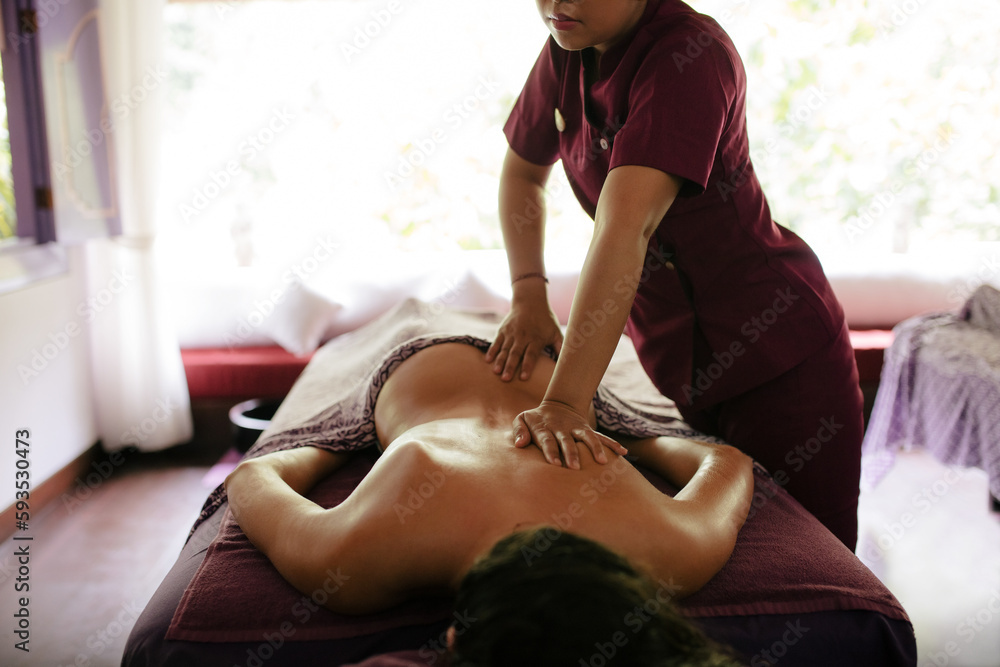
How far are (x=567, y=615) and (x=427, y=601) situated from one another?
464mm

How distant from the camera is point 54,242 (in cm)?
277

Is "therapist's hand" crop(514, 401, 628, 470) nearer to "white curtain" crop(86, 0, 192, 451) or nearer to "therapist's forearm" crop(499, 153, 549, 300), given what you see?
"therapist's forearm" crop(499, 153, 549, 300)

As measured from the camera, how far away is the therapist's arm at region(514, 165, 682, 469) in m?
1.07

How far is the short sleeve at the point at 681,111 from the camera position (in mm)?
1066

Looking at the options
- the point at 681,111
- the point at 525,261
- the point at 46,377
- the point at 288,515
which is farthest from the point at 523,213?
the point at 46,377

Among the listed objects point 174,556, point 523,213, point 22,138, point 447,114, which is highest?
point 447,114

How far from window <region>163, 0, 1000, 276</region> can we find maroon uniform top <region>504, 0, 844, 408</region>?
2.39 m

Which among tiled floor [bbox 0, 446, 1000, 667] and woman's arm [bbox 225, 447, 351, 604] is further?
tiled floor [bbox 0, 446, 1000, 667]

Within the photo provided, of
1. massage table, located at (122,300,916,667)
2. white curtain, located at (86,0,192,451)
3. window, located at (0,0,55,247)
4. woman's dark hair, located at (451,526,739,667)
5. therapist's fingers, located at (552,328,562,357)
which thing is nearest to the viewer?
woman's dark hair, located at (451,526,739,667)

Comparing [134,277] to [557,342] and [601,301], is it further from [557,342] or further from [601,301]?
[601,301]

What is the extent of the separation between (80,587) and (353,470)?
1235mm

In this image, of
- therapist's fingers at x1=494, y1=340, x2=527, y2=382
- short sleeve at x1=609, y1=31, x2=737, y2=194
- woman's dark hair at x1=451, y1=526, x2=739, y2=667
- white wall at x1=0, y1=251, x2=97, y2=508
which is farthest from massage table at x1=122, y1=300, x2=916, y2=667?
white wall at x1=0, y1=251, x2=97, y2=508

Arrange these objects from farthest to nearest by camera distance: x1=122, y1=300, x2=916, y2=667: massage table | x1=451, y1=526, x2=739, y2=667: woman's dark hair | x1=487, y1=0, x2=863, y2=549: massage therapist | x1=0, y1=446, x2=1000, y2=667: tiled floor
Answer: x1=0, y1=446, x2=1000, y2=667: tiled floor < x1=487, y1=0, x2=863, y2=549: massage therapist < x1=122, y1=300, x2=916, y2=667: massage table < x1=451, y1=526, x2=739, y2=667: woman's dark hair

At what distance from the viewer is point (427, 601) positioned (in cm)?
105
